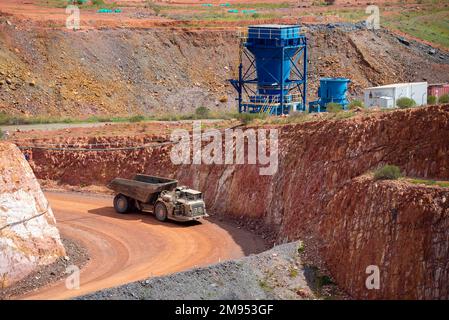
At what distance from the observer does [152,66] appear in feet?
234

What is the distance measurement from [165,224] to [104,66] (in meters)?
31.8

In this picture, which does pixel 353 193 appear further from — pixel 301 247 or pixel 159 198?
pixel 159 198

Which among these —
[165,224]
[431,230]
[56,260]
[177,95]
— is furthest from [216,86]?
[431,230]

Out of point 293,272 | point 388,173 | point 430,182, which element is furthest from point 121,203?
point 430,182

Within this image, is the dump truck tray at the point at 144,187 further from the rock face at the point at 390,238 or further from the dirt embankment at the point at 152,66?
the dirt embankment at the point at 152,66

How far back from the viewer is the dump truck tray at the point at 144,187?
39969 mm

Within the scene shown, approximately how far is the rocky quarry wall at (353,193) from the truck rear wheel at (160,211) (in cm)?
267

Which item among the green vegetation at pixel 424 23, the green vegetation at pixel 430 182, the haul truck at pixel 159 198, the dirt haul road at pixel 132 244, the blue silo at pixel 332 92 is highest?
the green vegetation at pixel 424 23

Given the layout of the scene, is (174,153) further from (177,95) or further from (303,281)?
(177,95)

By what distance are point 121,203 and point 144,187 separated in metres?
1.58

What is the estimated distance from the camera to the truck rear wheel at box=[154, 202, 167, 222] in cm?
3950

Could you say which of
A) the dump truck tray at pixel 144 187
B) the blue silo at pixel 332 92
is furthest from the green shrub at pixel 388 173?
the blue silo at pixel 332 92
